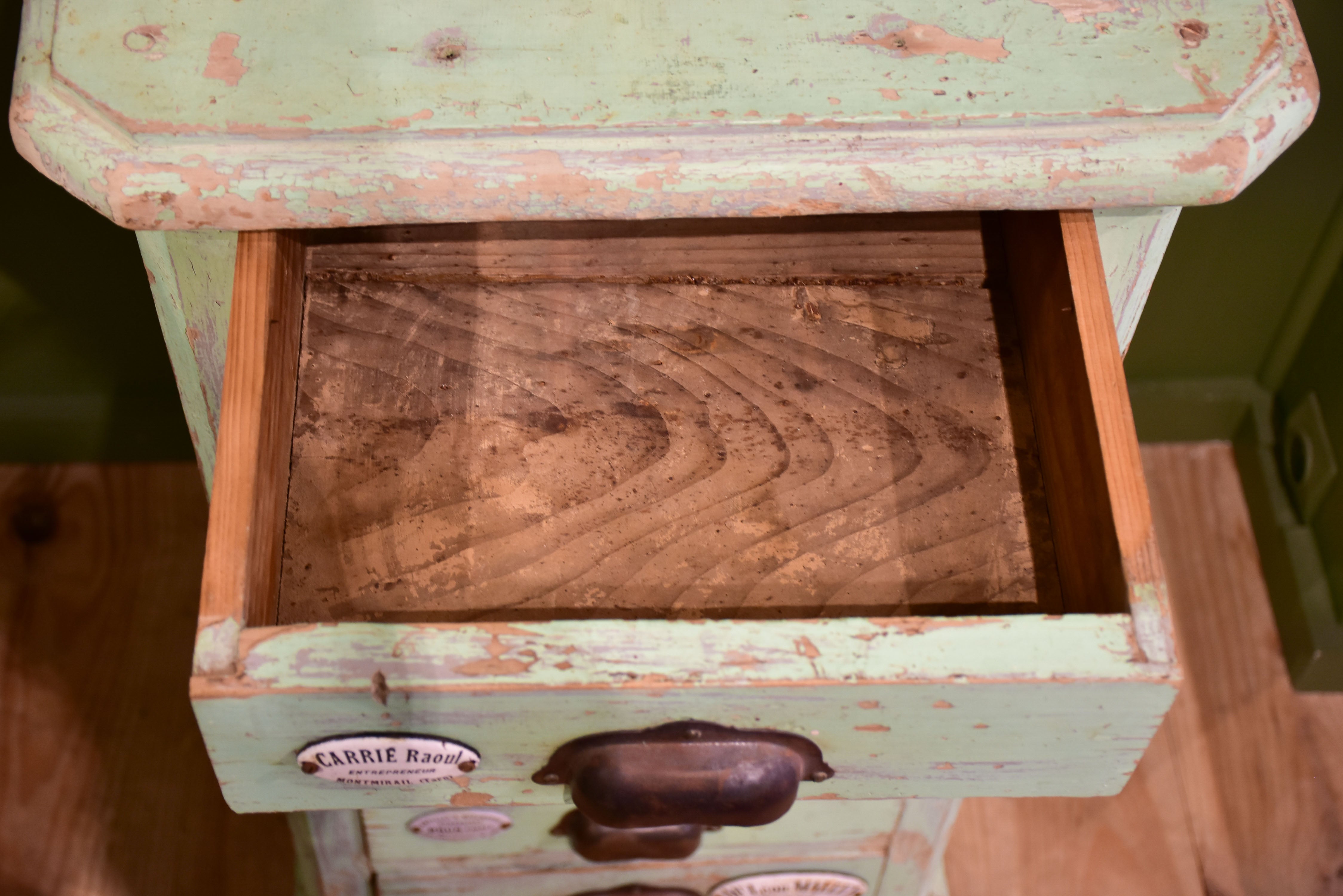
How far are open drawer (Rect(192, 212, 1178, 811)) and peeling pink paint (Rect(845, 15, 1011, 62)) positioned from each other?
92 mm

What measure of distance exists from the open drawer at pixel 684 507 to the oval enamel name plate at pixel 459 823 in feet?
0.58

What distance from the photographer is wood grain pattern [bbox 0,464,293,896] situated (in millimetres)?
1033

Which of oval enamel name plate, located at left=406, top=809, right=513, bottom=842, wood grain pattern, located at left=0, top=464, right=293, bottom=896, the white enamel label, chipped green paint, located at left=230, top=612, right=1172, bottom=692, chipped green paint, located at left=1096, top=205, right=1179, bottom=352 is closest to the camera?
chipped green paint, located at left=230, top=612, right=1172, bottom=692

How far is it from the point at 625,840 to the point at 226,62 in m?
0.50

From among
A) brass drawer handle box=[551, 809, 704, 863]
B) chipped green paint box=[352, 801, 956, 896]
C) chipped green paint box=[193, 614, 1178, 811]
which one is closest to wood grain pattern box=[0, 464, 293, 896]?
chipped green paint box=[352, 801, 956, 896]

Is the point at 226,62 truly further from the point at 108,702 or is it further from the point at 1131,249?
the point at 108,702

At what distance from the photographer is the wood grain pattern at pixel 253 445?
46cm

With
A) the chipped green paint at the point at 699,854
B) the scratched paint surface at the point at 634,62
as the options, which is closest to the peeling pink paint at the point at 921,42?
the scratched paint surface at the point at 634,62

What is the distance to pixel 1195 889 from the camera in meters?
1.04

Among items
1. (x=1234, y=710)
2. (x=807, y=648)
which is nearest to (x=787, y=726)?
(x=807, y=648)

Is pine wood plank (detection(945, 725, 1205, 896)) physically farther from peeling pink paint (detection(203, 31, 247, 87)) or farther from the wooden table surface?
peeling pink paint (detection(203, 31, 247, 87))

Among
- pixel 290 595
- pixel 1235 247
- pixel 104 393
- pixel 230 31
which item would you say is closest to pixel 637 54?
pixel 230 31

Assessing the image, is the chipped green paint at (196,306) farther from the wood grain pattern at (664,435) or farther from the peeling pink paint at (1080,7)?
the peeling pink paint at (1080,7)

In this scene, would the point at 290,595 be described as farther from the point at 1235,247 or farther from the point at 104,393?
the point at 1235,247
